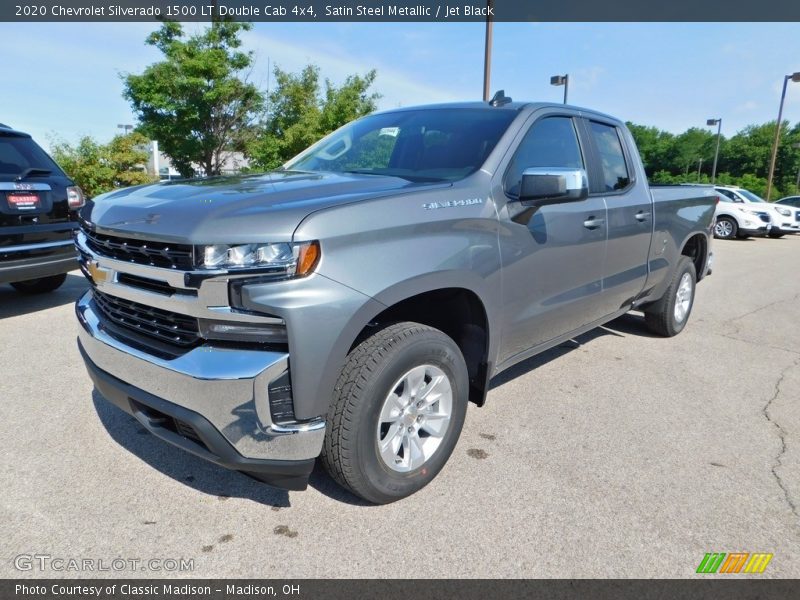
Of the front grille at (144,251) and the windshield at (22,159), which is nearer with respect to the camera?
the front grille at (144,251)

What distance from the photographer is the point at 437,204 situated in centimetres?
250

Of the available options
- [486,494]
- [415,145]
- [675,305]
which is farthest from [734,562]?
[675,305]

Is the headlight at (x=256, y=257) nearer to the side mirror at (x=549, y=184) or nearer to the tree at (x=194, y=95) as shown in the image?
the side mirror at (x=549, y=184)

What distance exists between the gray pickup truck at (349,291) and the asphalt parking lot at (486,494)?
0.96 ft

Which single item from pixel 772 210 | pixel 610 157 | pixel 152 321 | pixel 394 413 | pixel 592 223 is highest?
pixel 610 157

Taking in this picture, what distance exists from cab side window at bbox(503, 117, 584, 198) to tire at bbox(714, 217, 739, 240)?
55.2 ft

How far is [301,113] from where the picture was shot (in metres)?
17.8

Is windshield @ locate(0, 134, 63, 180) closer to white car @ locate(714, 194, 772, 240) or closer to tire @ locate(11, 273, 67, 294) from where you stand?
tire @ locate(11, 273, 67, 294)

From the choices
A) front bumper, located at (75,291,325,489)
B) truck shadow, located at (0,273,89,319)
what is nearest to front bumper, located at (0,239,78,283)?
truck shadow, located at (0,273,89,319)

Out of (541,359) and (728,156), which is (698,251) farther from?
(728,156)

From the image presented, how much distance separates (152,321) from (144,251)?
0.30 meters

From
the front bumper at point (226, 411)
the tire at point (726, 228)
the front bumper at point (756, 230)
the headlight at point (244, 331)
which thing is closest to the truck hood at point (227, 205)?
the headlight at point (244, 331)

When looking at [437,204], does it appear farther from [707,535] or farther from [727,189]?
[727,189]

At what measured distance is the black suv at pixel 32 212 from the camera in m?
4.85
